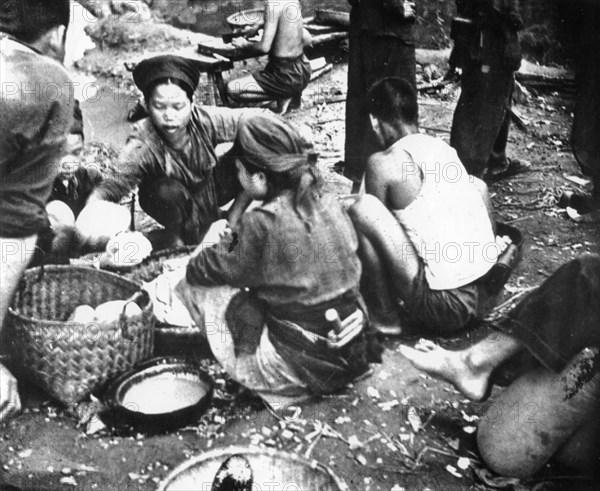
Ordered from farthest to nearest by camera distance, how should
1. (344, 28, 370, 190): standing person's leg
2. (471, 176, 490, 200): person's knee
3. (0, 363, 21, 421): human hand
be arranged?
1. (471, 176, 490, 200): person's knee
2. (344, 28, 370, 190): standing person's leg
3. (0, 363, 21, 421): human hand

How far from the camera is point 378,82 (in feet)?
11.8

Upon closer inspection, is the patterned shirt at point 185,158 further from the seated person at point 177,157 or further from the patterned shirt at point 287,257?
the patterned shirt at point 287,257

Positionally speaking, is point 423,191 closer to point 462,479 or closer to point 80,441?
point 462,479

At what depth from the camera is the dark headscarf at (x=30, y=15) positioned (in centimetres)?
332

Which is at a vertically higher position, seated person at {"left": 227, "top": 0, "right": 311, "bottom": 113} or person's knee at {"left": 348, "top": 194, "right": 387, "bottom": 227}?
seated person at {"left": 227, "top": 0, "right": 311, "bottom": 113}

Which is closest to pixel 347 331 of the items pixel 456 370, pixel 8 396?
pixel 456 370

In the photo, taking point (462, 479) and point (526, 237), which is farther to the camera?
point (526, 237)

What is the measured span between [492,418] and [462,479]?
293mm

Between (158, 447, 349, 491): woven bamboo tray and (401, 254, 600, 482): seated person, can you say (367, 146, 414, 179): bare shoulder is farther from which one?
(158, 447, 349, 491): woven bamboo tray

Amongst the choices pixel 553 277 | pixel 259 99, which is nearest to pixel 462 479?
pixel 553 277

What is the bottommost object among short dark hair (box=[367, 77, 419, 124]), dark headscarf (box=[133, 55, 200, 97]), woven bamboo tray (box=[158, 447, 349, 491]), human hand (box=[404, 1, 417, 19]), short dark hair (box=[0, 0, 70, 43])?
woven bamboo tray (box=[158, 447, 349, 491])

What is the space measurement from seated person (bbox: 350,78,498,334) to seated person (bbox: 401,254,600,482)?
0.25 metres

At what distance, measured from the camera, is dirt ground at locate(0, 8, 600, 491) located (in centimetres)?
334

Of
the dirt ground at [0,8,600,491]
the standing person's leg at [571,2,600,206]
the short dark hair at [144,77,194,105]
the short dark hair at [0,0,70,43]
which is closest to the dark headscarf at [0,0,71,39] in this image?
the short dark hair at [0,0,70,43]
